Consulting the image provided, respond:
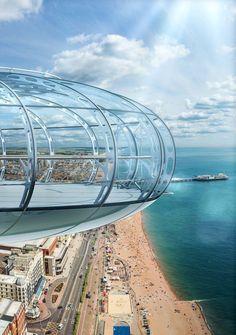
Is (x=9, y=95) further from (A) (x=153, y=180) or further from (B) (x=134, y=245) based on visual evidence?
(B) (x=134, y=245)

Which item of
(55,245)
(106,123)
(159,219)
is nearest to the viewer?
(106,123)

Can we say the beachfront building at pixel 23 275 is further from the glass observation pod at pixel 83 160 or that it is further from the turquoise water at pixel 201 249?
the glass observation pod at pixel 83 160

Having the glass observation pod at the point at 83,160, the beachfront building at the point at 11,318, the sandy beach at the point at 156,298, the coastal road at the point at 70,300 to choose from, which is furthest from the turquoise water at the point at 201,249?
the glass observation pod at the point at 83,160

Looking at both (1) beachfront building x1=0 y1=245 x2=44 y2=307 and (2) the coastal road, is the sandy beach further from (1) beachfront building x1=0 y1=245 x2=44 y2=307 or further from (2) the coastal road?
(1) beachfront building x1=0 y1=245 x2=44 y2=307

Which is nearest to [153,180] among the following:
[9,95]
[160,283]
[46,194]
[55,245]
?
[46,194]

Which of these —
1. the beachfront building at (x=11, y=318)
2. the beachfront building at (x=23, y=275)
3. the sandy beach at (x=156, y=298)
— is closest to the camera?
the beachfront building at (x=11, y=318)

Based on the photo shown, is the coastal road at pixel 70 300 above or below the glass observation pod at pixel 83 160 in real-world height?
below

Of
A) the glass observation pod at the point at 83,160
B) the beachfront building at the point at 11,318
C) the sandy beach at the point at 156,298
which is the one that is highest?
the glass observation pod at the point at 83,160
